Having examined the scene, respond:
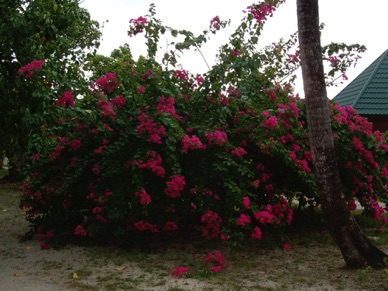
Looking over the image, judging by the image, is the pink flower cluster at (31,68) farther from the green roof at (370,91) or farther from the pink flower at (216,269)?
→ the green roof at (370,91)

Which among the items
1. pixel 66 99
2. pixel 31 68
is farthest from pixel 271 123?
pixel 31 68

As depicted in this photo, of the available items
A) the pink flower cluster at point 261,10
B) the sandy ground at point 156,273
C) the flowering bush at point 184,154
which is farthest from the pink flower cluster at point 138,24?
the sandy ground at point 156,273

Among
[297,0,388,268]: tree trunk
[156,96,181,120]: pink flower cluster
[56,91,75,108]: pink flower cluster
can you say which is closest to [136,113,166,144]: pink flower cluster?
[156,96,181,120]: pink flower cluster

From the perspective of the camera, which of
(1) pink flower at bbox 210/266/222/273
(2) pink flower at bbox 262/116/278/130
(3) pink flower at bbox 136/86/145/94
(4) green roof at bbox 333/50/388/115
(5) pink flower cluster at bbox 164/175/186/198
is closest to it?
(1) pink flower at bbox 210/266/222/273

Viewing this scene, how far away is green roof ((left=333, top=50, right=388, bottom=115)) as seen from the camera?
1498cm

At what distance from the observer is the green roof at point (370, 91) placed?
15.0 metres

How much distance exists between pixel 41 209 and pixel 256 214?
157 inches

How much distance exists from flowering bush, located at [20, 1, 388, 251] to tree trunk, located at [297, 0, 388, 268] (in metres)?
0.93

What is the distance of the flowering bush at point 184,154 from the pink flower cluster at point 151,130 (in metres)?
0.02

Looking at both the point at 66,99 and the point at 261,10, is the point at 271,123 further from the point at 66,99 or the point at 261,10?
the point at 66,99

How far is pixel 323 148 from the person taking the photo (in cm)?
514

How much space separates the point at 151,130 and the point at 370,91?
475 inches

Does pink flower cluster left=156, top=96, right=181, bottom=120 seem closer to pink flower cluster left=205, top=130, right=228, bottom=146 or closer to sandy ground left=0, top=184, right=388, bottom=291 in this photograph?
pink flower cluster left=205, top=130, right=228, bottom=146

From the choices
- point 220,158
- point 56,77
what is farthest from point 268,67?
point 56,77
